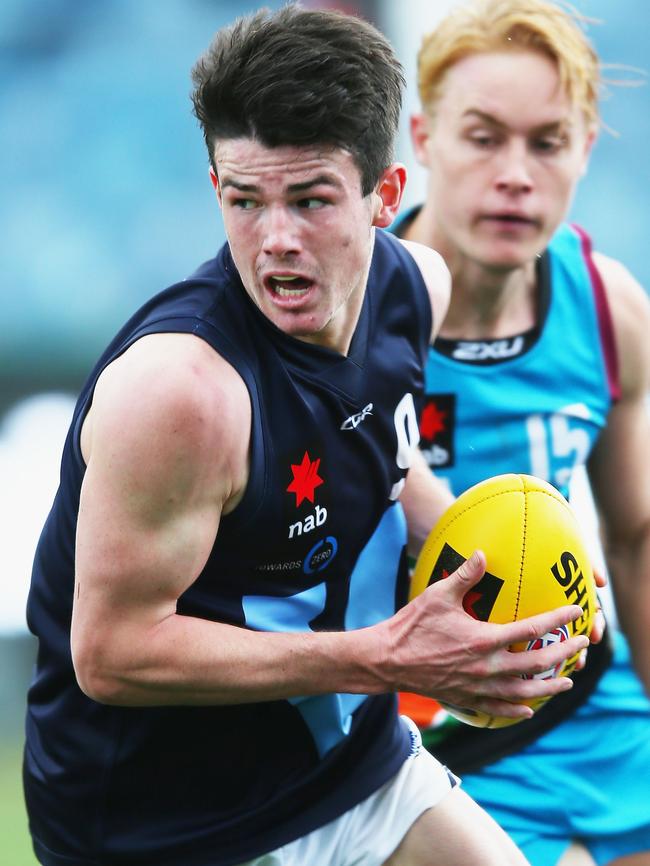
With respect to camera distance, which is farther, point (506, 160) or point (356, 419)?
point (506, 160)

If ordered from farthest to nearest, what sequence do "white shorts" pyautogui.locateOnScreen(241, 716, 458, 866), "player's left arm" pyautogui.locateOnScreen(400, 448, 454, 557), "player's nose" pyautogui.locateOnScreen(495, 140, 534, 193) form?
"player's nose" pyautogui.locateOnScreen(495, 140, 534, 193) → "player's left arm" pyautogui.locateOnScreen(400, 448, 454, 557) → "white shorts" pyautogui.locateOnScreen(241, 716, 458, 866)

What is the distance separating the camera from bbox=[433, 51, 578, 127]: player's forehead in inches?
156

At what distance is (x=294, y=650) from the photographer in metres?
2.67

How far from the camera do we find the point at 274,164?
2600 millimetres

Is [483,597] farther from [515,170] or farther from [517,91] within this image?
[517,91]

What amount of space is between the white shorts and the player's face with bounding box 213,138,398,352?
1.05 m

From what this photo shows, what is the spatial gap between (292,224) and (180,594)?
69cm

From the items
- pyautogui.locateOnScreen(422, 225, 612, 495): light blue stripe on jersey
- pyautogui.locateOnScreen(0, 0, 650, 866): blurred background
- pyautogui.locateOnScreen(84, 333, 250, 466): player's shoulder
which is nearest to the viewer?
pyautogui.locateOnScreen(84, 333, 250, 466): player's shoulder

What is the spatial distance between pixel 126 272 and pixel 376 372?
451cm

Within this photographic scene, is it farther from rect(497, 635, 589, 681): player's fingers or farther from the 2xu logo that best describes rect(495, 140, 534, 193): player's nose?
rect(497, 635, 589, 681): player's fingers

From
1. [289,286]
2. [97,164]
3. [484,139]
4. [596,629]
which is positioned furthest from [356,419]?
[97,164]

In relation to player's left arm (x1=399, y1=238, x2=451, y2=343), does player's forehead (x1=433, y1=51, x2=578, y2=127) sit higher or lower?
higher

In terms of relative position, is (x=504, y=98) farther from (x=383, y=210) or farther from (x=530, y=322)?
(x=383, y=210)

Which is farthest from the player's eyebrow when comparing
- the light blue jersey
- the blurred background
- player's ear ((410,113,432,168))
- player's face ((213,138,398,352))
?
the blurred background
